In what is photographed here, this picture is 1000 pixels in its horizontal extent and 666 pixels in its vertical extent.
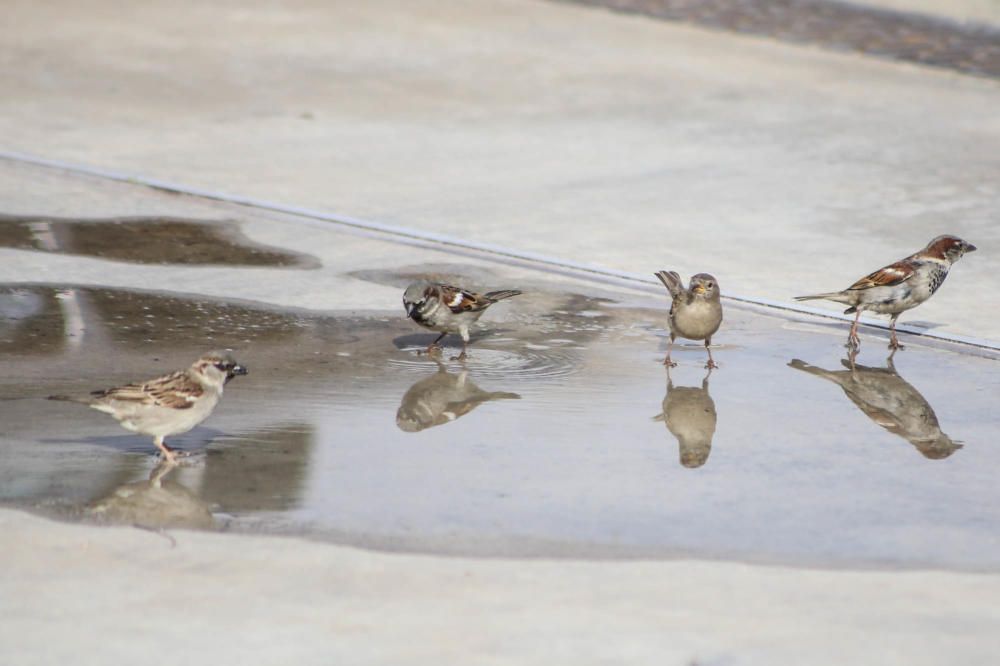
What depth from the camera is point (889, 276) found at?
10.4 m

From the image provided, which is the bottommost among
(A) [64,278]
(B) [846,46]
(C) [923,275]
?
(A) [64,278]

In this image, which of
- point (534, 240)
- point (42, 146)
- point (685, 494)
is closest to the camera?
Result: point (685, 494)

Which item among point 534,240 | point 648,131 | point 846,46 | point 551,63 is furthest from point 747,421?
point 846,46

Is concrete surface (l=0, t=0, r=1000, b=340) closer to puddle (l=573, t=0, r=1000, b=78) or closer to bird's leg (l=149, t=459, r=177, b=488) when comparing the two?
puddle (l=573, t=0, r=1000, b=78)

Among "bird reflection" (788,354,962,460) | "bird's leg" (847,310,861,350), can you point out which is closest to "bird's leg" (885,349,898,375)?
"bird reflection" (788,354,962,460)

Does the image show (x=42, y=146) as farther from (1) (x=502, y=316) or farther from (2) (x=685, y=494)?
(2) (x=685, y=494)

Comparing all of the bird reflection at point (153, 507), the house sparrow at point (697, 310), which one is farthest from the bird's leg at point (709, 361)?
the bird reflection at point (153, 507)

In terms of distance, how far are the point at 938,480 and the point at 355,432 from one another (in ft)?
10.0

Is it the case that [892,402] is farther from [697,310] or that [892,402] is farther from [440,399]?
[440,399]

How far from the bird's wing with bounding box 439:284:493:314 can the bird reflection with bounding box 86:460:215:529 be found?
8.92 ft

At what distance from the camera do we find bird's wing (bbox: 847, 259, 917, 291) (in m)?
10.4

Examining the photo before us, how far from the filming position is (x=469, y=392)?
9.25 meters

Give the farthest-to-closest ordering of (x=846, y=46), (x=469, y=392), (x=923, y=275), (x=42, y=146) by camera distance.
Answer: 1. (x=846, y=46)
2. (x=42, y=146)
3. (x=923, y=275)
4. (x=469, y=392)

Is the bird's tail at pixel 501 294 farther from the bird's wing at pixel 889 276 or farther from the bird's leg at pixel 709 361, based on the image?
the bird's wing at pixel 889 276
